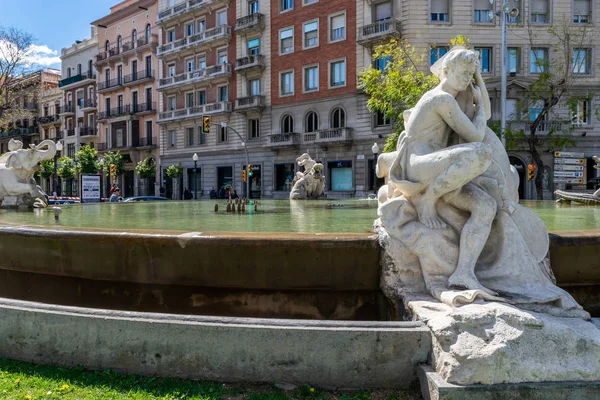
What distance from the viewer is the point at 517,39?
92.3 ft

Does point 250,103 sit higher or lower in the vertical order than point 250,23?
lower

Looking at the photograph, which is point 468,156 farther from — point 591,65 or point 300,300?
point 591,65

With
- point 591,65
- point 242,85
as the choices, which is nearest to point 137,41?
point 242,85

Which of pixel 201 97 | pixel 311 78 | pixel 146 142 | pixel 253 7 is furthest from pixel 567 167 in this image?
pixel 146 142

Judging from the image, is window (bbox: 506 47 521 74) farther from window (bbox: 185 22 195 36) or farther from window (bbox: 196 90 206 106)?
window (bbox: 185 22 195 36)

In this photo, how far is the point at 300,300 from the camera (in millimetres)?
3279

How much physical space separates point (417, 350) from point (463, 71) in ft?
6.15

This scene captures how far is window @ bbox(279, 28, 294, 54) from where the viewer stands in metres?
34.7

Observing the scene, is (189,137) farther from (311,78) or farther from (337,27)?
(337,27)

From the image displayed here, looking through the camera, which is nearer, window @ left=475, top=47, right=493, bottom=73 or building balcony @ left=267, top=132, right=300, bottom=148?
window @ left=475, top=47, right=493, bottom=73

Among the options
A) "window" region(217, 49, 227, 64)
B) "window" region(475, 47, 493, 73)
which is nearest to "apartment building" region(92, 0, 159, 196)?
"window" region(217, 49, 227, 64)

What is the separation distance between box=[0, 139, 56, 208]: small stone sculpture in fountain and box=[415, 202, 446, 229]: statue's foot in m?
7.45

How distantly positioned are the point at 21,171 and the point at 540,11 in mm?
29794

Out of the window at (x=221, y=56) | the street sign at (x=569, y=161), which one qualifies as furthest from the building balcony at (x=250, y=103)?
the street sign at (x=569, y=161)
